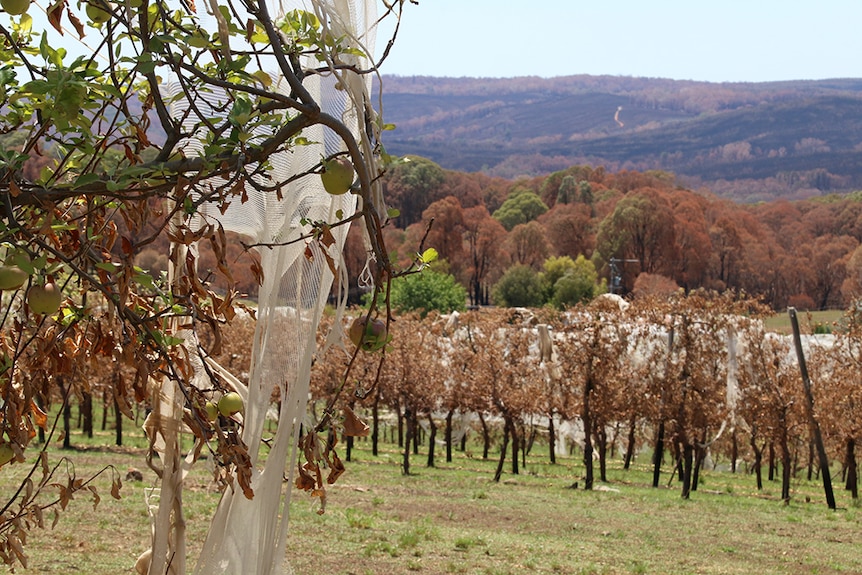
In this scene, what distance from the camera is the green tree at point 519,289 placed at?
58.8 meters

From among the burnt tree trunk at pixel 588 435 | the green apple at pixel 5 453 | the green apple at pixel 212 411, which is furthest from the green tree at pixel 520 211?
the green apple at pixel 5 453

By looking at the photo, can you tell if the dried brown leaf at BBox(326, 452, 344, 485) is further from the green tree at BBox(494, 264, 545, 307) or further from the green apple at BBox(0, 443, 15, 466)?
the green tree at BBox(494, 264, 545, 307)

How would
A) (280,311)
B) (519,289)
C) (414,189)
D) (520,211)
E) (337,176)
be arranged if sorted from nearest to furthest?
(337,176) → (280,311) → (519,289) → (520,211) → (414,189)

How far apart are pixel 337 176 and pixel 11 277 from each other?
0.48m

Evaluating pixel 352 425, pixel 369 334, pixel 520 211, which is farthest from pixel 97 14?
pixel 520 211

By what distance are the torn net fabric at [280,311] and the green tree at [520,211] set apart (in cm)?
8083

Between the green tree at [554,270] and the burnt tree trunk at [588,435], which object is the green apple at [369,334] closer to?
the burnt tree trunk at [588,435]

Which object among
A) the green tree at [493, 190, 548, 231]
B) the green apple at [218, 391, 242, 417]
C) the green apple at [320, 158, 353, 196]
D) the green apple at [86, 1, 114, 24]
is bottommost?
the green apple at [218, 391, 242, 417]

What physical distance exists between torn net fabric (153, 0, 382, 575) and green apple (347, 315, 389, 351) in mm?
426

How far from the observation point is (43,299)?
53.2 inches

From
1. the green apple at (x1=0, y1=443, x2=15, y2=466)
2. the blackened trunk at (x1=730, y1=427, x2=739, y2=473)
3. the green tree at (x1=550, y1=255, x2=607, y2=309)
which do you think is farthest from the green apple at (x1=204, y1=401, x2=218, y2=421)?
the green tree at (x1=550, y1=255, x2=607, y2=309)

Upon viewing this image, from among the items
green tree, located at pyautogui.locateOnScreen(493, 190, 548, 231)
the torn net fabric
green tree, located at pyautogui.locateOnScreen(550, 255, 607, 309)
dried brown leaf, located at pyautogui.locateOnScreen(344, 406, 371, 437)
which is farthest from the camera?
Result: green tree, located at pyautogui.locateOnScreen(493, 190, 548, 231)

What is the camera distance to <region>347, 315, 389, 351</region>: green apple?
151cm

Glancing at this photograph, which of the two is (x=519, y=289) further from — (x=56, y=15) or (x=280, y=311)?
(x=56, y=15)
